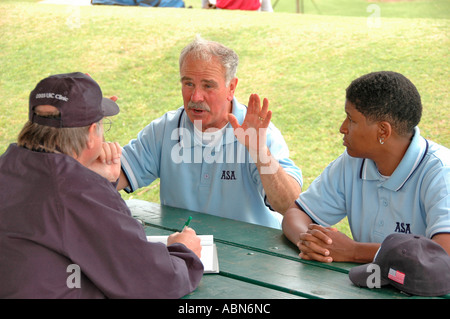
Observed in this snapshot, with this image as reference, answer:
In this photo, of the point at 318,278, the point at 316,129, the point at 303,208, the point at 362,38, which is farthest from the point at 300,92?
the point at 318,278

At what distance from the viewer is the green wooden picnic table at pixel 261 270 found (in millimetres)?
1838

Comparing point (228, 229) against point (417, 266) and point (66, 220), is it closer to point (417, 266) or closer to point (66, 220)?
point (417, 266)

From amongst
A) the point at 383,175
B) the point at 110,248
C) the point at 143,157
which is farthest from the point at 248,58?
the point at 110,248

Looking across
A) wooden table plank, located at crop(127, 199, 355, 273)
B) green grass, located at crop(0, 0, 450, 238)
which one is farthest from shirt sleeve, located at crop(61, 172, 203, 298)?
green grass, located at crop(0, 0, 450, 238)

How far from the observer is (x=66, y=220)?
155cm

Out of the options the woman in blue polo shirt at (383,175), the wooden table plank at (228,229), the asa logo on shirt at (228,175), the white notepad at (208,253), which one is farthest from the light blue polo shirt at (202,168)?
the white notepad at (208,253)

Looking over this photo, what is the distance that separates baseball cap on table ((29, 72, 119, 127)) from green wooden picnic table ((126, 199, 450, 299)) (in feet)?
2.16

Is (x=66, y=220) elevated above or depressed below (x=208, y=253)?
above

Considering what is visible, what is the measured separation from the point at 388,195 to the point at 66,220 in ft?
4.32

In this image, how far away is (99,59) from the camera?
25.7 ft

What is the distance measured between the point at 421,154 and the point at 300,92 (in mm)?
4835

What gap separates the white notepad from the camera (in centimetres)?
201

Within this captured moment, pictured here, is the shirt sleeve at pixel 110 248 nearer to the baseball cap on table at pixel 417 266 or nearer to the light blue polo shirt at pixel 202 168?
the baseball cap on table at pixel 417 266
